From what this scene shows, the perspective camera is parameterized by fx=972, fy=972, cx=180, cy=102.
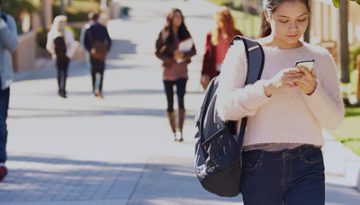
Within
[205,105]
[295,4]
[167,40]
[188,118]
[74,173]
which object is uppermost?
[295,4]

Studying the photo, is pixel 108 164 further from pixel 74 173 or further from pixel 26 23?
pixel 26 23

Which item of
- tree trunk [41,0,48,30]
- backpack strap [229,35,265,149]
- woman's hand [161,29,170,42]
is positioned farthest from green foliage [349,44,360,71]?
tree trunk [41,0,48,30]

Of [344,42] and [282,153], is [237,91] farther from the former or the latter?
[344,42]

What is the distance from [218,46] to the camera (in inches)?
461

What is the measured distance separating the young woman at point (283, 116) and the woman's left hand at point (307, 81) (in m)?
0.09

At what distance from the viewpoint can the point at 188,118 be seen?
15492 mm

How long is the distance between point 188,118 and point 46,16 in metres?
28.9

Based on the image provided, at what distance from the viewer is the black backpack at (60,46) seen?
1970 centimetres

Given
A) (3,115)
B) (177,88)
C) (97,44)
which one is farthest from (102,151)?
(97,44)

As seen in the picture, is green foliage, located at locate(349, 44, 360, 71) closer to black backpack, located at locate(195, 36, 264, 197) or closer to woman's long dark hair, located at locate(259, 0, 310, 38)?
woman's long dark hair, located at locate(259, 0, 310, 38)

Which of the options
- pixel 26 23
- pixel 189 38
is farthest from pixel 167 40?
pixel 26 23

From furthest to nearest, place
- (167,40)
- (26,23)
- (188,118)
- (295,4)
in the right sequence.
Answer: (26,23)
(188,118)
(167,40)
(295,4)

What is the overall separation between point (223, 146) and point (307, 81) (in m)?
0.56

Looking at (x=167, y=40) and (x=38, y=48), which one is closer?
(x=167, y=40)
